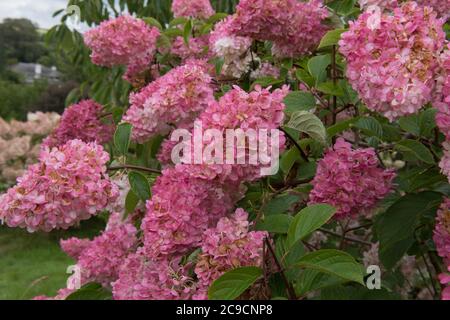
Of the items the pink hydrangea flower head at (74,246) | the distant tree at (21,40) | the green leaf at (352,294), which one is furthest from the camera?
the distant tree at (21,40)

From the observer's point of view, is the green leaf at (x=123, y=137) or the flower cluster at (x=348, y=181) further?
the green leaf at (x=123, y=137)

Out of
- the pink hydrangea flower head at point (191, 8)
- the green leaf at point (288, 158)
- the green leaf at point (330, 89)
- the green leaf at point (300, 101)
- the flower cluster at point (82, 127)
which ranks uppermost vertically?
the pink hydrangea flower head at point (191, 8)

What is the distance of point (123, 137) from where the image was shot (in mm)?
1287

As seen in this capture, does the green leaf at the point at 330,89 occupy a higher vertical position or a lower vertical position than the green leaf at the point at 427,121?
higher

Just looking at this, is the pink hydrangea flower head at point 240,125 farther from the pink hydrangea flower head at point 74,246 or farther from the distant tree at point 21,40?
the distant tree at point 21,40

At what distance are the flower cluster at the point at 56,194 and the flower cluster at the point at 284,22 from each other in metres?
0.64

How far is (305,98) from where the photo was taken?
130cm

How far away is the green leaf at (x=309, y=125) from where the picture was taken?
42.2 inches

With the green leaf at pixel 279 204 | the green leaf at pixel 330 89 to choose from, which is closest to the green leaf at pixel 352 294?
the green leaf at pixel 279 204

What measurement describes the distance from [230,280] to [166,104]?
57 centimetres

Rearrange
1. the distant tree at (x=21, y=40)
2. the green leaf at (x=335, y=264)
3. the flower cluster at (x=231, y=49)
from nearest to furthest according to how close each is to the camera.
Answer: the green leaf at (x=335, y=264)
the flower cluster at (x=231, y=49)
the distant tree at (x=21, y=40)

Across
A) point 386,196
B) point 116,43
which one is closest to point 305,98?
point 386,196

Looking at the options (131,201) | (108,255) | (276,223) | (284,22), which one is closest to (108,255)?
(108,255)

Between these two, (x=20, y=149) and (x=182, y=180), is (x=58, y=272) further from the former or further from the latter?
(x=182, y=180)
